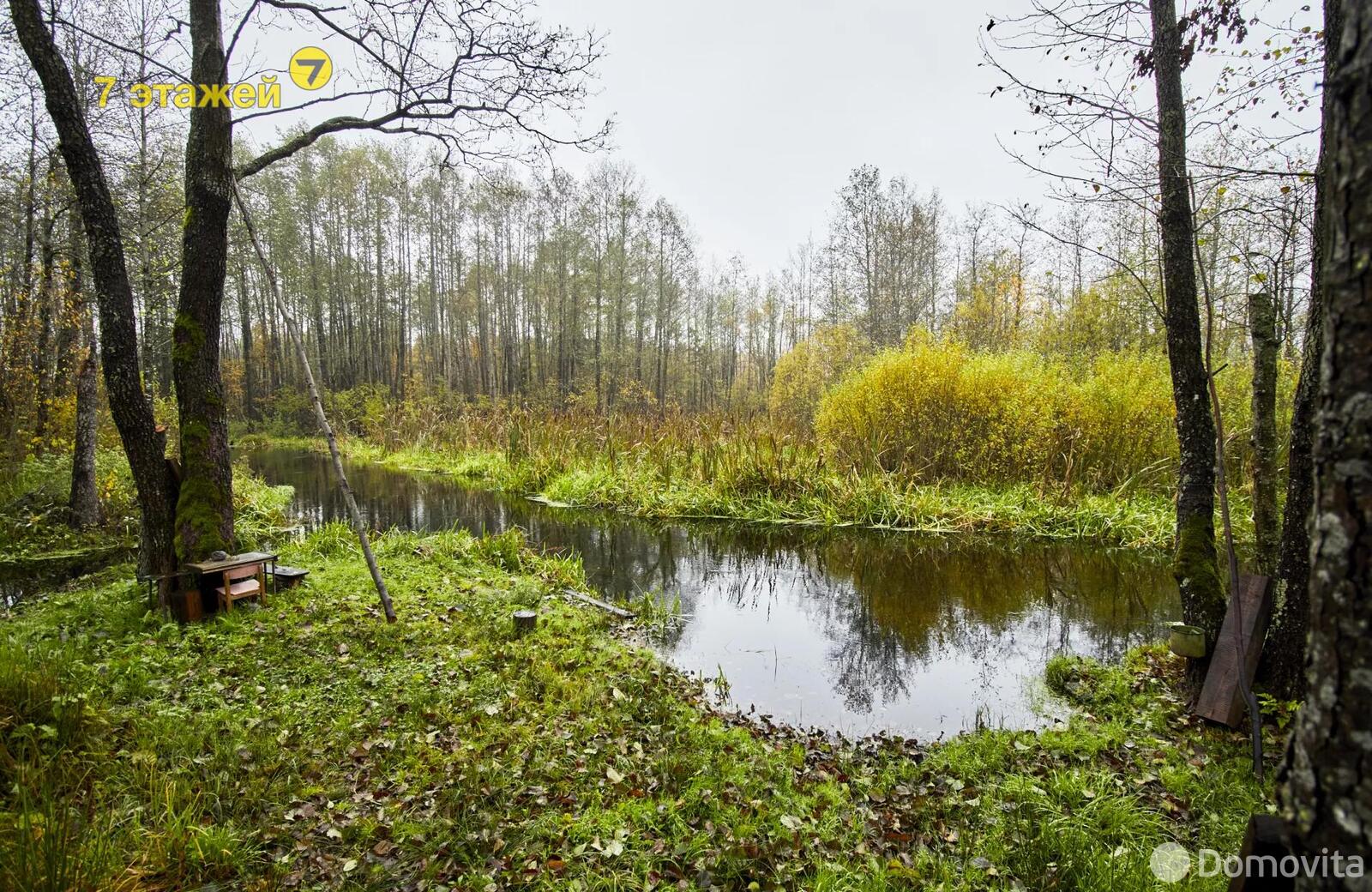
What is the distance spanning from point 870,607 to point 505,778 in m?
3.97

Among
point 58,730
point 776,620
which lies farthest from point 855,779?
point 58,730

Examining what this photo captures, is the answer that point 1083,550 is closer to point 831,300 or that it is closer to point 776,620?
point 776,620

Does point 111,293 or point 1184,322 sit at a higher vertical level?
point 111,293

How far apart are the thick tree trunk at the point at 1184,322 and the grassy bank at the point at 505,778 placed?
75cm

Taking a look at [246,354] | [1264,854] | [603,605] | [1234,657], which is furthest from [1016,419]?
[246,354]

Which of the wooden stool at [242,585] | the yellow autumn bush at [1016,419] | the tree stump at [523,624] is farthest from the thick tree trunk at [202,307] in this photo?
the yellow autumn bush at [1016,419]

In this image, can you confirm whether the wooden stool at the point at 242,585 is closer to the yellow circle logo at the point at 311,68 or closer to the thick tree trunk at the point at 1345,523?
the yellow circle logo at the point at 311,68

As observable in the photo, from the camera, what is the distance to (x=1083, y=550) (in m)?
7.18

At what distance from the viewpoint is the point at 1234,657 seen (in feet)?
10.2

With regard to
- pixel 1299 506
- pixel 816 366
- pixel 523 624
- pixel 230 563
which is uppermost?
pixel 816 366

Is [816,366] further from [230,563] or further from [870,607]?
[230,563]

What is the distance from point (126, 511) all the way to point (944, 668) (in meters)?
9.33

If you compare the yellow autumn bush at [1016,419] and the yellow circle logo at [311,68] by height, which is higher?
the yellow circle logo at [311,68]

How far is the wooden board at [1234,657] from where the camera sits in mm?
2951
